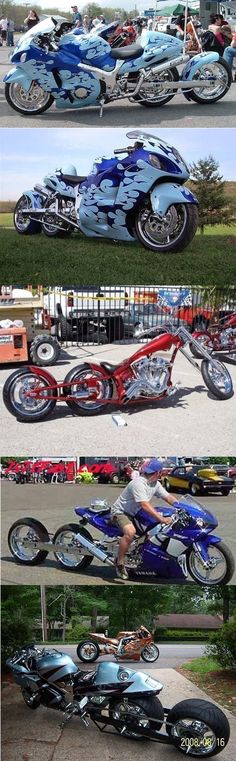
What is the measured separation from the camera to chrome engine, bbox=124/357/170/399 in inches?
227

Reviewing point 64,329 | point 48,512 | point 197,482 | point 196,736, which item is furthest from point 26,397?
point 196,736

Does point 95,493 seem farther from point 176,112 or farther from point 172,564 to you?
point 176,112

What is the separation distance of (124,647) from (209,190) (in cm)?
214

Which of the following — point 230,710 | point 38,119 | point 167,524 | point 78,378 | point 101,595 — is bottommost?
point 230,710

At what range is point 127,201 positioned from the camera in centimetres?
597

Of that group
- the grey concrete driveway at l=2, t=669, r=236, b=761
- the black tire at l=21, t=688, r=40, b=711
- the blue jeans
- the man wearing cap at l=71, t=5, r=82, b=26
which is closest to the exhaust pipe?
the grey concrete driveway at l=2, t=669, r=236, b=761

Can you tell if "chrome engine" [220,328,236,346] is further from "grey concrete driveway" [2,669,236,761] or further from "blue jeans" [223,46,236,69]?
"blue jeans" [223,46,236,69]

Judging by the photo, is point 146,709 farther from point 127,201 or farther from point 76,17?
point 76,17

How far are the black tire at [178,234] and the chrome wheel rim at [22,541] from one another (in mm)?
1415

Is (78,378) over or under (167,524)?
over

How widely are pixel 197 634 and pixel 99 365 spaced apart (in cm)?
125

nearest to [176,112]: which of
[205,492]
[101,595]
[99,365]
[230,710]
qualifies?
[99,365]

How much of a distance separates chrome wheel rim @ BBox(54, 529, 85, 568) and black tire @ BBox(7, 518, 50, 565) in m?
0.06

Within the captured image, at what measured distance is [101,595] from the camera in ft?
18.4
